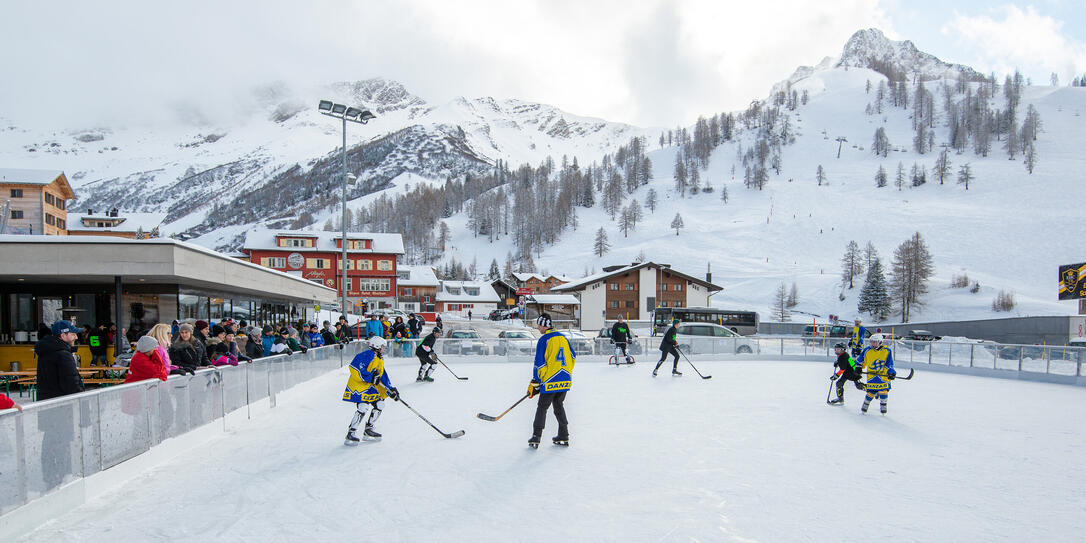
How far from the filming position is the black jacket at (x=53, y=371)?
5516 millimetres

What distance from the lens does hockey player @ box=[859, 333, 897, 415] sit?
33.1ft

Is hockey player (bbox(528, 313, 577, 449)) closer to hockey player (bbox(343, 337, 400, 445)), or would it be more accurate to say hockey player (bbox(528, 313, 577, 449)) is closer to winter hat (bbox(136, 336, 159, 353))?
hockey player (bbox(343, 337, 400, 445))

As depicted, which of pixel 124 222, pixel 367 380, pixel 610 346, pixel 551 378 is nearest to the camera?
pixel 551 378

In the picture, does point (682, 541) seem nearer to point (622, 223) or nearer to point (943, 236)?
point (943, 236)

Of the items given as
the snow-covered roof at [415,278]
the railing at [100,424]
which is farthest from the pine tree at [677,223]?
the railing at [100,424]

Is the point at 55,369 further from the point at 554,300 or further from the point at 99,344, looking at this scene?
the point at 554,300

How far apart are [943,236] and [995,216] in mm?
13864

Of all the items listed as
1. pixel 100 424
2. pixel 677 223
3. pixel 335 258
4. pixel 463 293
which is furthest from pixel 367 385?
pixel 677 223

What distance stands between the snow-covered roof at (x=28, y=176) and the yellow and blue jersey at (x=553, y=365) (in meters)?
61.1

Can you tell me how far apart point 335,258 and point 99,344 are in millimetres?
43478

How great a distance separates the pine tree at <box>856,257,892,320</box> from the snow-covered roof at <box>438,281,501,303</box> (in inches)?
1714

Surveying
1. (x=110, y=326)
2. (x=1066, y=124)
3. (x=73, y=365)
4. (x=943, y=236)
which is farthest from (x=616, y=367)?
(x=1066, y=124)

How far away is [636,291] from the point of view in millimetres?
58156

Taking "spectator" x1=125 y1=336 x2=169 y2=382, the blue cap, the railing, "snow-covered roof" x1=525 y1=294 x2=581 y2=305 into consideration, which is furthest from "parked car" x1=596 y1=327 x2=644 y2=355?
"snow-covered roof" x1=525 y1=294 x2=581 y2=305
